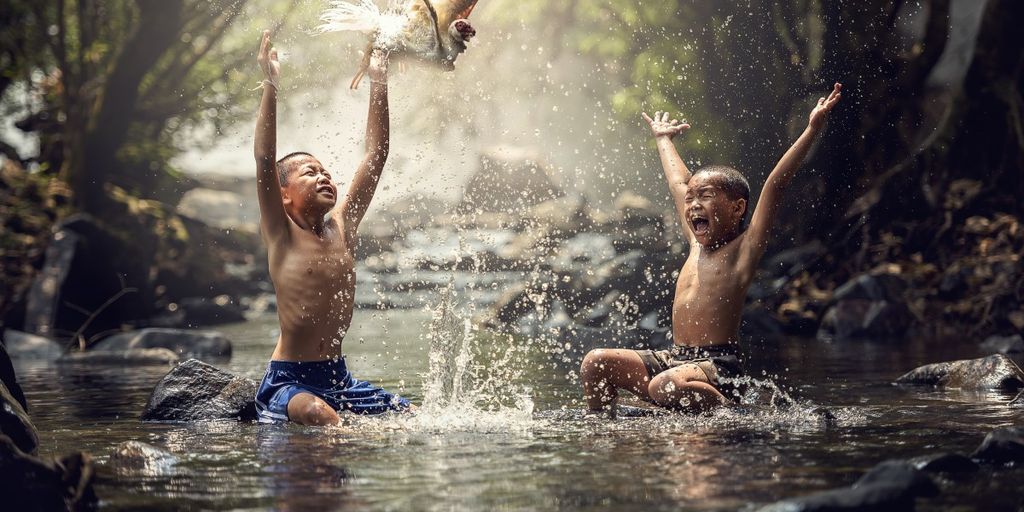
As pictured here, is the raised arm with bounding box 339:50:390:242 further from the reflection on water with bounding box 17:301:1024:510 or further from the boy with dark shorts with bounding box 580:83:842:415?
the boy with dark shorts with bounding box 580:83:842:415

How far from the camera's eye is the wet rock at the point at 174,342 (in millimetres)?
11635

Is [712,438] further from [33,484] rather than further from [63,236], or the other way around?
[63,236]

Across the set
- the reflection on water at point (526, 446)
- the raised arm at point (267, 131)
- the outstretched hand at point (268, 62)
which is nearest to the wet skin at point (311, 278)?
the raised arm at point (267, 131)

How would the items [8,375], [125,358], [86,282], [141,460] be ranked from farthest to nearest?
1. [86,282]
2. [125,358]
3. [8,375]
4. [141,460]

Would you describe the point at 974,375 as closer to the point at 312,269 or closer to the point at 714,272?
the point at 714,272

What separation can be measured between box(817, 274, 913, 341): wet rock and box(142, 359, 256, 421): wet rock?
22.2 feet

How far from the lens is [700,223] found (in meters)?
6.67

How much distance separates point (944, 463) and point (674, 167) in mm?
3070

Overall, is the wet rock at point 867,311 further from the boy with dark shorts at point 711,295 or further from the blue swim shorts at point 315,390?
the blue swim shorts at point 315,390

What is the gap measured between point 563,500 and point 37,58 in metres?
17.2

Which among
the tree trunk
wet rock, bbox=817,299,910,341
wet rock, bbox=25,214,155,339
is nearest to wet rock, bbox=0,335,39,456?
wet rock, bbox=817,299,910,341

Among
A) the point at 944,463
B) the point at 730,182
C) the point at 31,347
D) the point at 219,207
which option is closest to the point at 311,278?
the point at 730,182

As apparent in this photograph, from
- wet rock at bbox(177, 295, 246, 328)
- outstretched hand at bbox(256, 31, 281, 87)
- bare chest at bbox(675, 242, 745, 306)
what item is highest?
outstretched hand at bbox(256, 31, 281, 87)

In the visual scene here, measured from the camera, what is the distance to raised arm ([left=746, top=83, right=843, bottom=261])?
6270mm
